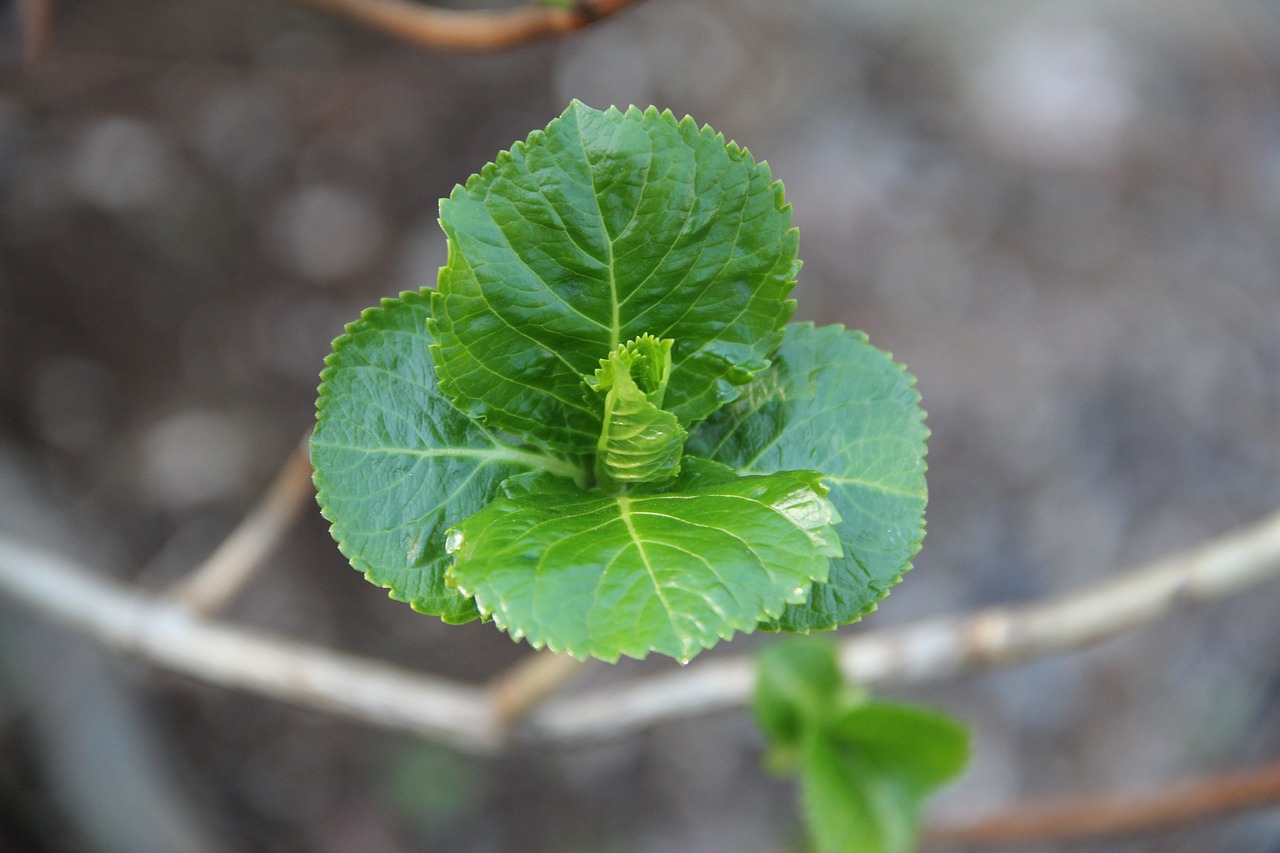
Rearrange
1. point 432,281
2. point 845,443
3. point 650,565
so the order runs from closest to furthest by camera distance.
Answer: point 650,565, point 845,443, point 432,281

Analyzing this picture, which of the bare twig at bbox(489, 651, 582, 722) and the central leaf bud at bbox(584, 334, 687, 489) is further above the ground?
the central leaf bud at bbox(584, 334, 687, 489)

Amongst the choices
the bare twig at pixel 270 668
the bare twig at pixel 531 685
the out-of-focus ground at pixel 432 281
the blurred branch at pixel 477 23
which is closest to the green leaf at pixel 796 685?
the bare twig at pixel 531 685

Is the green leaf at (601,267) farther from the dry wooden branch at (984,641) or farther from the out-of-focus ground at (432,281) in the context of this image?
the out-of-focus ground at (432,281)

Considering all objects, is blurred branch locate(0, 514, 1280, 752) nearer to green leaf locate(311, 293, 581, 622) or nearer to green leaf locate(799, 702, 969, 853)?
green leaf locate(799, 702, 969, 853)

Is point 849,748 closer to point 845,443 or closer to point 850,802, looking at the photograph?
point 850,802

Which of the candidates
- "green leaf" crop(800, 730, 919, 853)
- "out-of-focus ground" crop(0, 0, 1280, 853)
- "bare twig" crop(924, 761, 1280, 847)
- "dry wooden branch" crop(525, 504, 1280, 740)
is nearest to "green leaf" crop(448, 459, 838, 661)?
"green leaf" crop(800, 730, 919, 853)

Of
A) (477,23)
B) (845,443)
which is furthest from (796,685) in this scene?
(477,23)

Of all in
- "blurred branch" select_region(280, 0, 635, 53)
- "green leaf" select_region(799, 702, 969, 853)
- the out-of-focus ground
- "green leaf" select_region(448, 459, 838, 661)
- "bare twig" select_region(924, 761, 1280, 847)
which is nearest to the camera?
"green leaf" select_region(448, 459, 838, 661)
